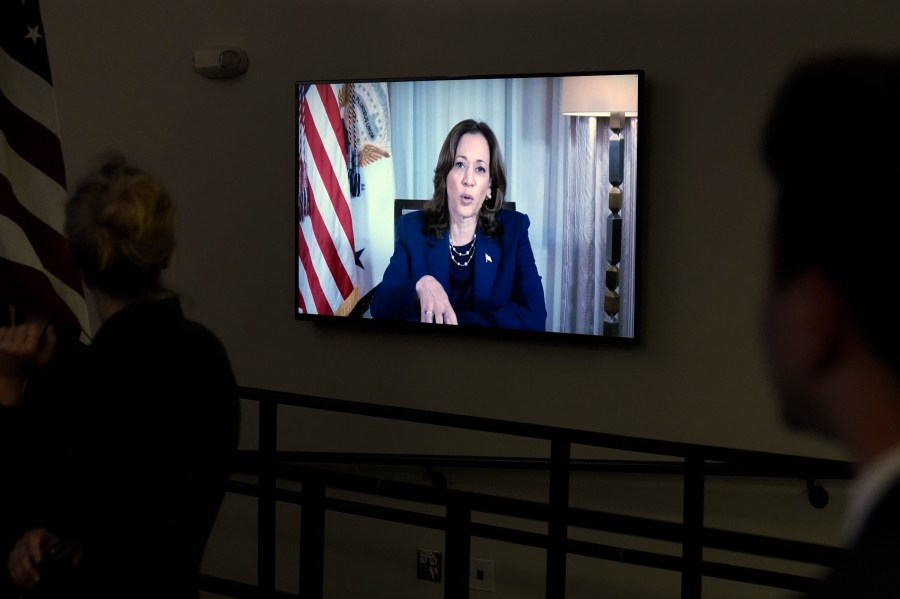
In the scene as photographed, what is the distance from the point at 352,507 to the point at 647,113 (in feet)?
5.89

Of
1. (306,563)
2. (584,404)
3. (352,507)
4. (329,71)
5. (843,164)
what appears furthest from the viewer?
(329,71)

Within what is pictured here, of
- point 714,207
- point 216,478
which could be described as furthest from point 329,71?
point 216,478

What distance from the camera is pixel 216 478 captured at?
5.40ft

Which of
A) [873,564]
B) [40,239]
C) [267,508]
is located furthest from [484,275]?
[873,564]

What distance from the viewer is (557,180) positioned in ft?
12.1

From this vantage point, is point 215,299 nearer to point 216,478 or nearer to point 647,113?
point 647,113

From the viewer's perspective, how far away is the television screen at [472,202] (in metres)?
3.63

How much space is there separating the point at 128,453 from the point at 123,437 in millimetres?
26

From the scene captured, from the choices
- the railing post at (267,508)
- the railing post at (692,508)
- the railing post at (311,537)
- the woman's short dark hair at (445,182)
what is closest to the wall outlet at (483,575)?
the woman's short dark hair at (445,182)

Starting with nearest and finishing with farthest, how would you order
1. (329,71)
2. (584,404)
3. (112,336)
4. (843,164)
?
(843,164), (112,336), (584,404), (329,71)

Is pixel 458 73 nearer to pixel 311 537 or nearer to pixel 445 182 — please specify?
pixel 445 182

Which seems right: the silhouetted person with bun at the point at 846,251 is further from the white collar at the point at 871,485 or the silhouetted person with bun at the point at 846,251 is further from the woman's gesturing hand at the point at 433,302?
the woman's gesturing hand at the point at 433,302

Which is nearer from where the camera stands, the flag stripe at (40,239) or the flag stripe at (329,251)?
the flag stripe at (40,239)

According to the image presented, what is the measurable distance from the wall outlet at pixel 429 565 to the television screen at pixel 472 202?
1012 mm
